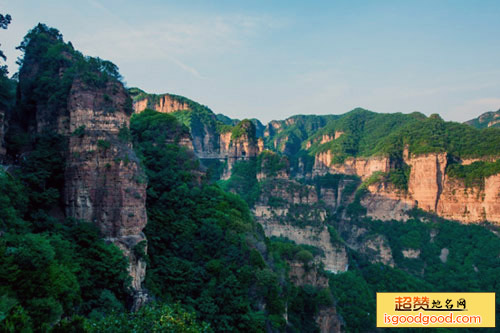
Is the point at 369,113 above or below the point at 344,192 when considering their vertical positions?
above

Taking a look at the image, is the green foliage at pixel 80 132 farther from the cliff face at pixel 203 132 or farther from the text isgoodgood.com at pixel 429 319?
the cliff face at pixel 203 132

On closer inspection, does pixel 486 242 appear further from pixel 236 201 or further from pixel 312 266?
pixel 236 201

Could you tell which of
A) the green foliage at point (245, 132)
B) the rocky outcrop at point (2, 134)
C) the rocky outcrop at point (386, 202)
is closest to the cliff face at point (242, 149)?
the green foliage at point (245, 132)

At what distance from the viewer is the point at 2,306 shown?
456 inches

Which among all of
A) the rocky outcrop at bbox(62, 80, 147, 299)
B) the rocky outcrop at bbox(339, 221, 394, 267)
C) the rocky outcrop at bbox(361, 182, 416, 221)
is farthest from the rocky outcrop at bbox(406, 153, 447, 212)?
the rocky outcrop at bbox(62, 80, 147, 299)

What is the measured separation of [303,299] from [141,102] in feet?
199

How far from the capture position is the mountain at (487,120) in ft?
385

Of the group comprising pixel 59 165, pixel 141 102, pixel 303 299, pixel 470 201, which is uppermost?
pixel 141 102

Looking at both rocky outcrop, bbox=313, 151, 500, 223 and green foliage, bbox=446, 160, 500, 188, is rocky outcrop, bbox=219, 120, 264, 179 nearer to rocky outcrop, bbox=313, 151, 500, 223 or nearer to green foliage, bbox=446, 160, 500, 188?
rocky outcrop, bbox=313, 151, 500, 223

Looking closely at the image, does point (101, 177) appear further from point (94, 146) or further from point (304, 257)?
point (304, 257)

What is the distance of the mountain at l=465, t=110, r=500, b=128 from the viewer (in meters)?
117

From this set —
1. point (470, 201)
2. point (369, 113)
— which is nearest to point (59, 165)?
point (470, 201)

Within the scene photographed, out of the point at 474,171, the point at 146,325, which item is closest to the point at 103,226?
the point at 146,325

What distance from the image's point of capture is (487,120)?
124 meters
